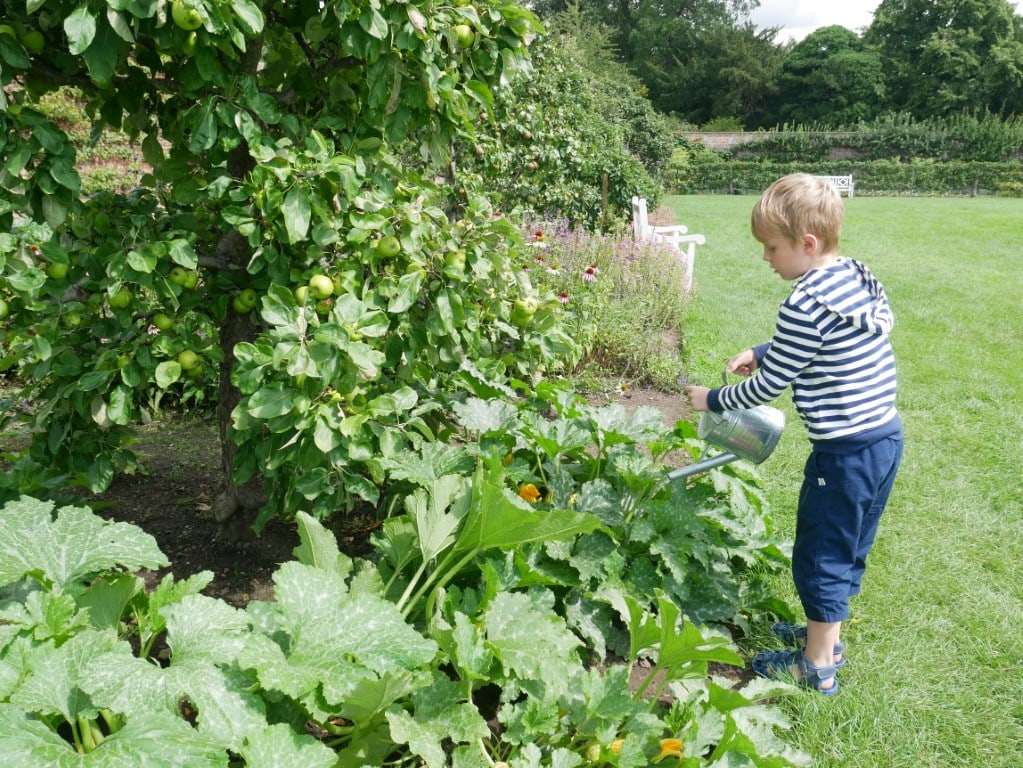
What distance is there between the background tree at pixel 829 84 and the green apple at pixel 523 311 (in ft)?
133

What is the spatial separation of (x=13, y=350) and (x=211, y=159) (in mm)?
743

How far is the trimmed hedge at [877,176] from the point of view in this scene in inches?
960

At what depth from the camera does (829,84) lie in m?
38.5

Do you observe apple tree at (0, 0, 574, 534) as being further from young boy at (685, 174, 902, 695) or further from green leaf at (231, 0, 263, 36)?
young boy at (685, 174, 902, 695)

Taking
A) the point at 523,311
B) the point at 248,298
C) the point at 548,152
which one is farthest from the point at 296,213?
the point at 548,152

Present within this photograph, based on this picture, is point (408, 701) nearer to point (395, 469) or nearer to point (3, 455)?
point (395, 469)

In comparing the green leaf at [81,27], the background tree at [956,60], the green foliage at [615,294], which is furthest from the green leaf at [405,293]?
the background tree at [956,60]

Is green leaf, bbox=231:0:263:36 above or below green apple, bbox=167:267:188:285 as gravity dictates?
above

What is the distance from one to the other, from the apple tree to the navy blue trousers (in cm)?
106

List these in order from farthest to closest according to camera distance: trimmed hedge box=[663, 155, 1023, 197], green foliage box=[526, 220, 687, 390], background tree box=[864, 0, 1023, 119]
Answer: background tree box=[864, 0, 1023, 119] → trimmed hedge box=[663, 155, 1023, 197] → green foliage box=[526, 220, 687, 390]

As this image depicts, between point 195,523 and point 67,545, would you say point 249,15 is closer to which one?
point 67,545

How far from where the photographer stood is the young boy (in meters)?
1.84

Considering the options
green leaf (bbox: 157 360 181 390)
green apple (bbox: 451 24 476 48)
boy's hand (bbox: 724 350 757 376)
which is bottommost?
boy's hand (bbox: 724 350 757 376)

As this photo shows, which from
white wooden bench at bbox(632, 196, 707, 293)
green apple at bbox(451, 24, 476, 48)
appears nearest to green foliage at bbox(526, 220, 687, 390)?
white wooden bench at bbox(632, 196, 707, 293)
